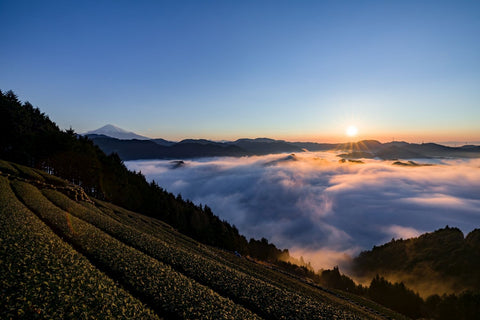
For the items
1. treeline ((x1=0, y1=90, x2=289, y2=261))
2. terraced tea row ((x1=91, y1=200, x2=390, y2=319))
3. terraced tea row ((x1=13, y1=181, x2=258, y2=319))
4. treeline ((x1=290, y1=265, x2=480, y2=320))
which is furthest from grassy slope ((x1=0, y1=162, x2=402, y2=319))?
treeline ((x1=290, y1=265, x2=480, y2=320))

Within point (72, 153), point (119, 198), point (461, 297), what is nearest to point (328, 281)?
point (461, 297)

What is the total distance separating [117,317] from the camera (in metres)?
14.5

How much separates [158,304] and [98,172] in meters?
94.7

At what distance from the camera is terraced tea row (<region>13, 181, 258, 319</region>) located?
1855 cm

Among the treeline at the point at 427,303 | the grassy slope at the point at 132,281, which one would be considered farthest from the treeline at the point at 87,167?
the treeline at the point at 427,303

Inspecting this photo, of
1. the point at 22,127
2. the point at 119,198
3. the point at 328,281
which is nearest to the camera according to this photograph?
the point at 22,127

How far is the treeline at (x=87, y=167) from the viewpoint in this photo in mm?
80500

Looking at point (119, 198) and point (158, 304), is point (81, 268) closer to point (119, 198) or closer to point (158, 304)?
point (158, 304)

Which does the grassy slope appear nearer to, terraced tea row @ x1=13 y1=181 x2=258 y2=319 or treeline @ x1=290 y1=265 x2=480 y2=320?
terraced tea row @ x1=13 y1=181 x2=258 y2=319

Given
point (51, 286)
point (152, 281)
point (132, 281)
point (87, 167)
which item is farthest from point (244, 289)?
point (87, 167)

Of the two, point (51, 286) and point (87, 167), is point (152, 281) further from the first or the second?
point (87, 167)

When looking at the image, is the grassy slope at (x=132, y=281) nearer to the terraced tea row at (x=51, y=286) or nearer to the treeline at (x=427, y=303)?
the terraced tea row at (x=51, y=286)

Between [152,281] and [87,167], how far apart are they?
87.6m

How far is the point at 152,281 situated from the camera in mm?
21250
